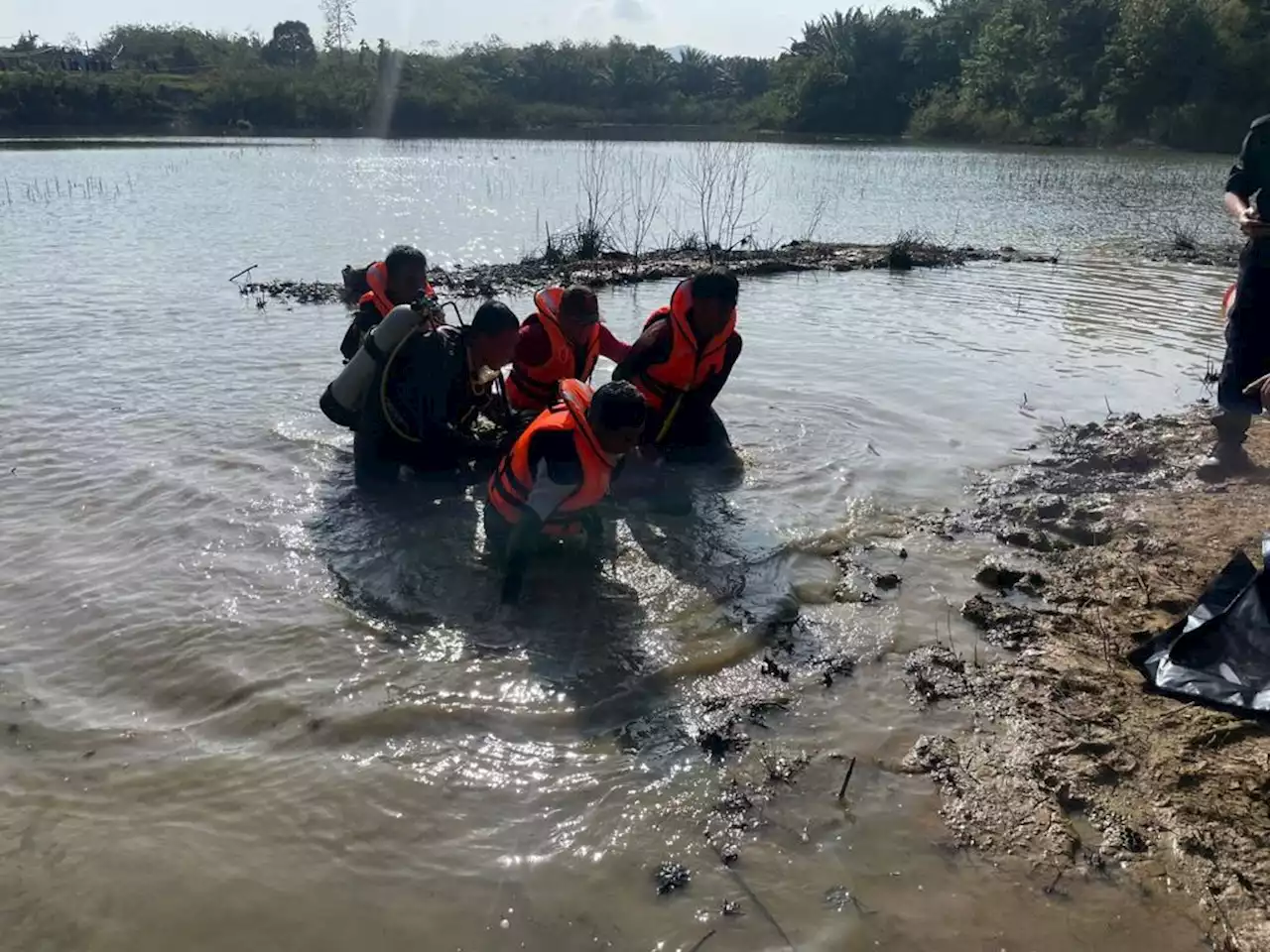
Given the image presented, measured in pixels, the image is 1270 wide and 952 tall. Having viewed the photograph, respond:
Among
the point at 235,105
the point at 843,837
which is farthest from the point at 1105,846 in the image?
the point at 235,105

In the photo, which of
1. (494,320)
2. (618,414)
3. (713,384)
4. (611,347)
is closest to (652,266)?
(611,347)

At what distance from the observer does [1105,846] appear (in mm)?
2863

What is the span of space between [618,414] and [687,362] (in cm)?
203

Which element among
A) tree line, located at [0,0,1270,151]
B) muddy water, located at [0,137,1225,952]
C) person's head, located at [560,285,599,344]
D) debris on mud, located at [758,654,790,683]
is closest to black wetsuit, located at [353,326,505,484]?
muddy water, located at [0,137,1225,952]

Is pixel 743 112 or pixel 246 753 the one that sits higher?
pixel 743 112

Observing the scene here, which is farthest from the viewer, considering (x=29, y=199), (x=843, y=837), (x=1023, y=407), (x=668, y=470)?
(x=29, y=199)

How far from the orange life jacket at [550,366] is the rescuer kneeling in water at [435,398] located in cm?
36

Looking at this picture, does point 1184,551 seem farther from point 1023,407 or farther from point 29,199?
point 29,199

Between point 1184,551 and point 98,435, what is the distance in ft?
23.1

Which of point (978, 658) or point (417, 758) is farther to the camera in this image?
point (978, 658)

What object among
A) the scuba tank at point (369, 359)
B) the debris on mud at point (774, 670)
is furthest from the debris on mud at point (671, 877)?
the scuba tank at point (369, 359)

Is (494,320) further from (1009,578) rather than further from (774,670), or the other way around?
(1009,578)

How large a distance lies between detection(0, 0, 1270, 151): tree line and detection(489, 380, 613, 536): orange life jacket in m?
53.6

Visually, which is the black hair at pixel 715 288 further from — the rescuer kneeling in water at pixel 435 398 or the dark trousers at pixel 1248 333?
the dark trousers at pixel 1248 333
